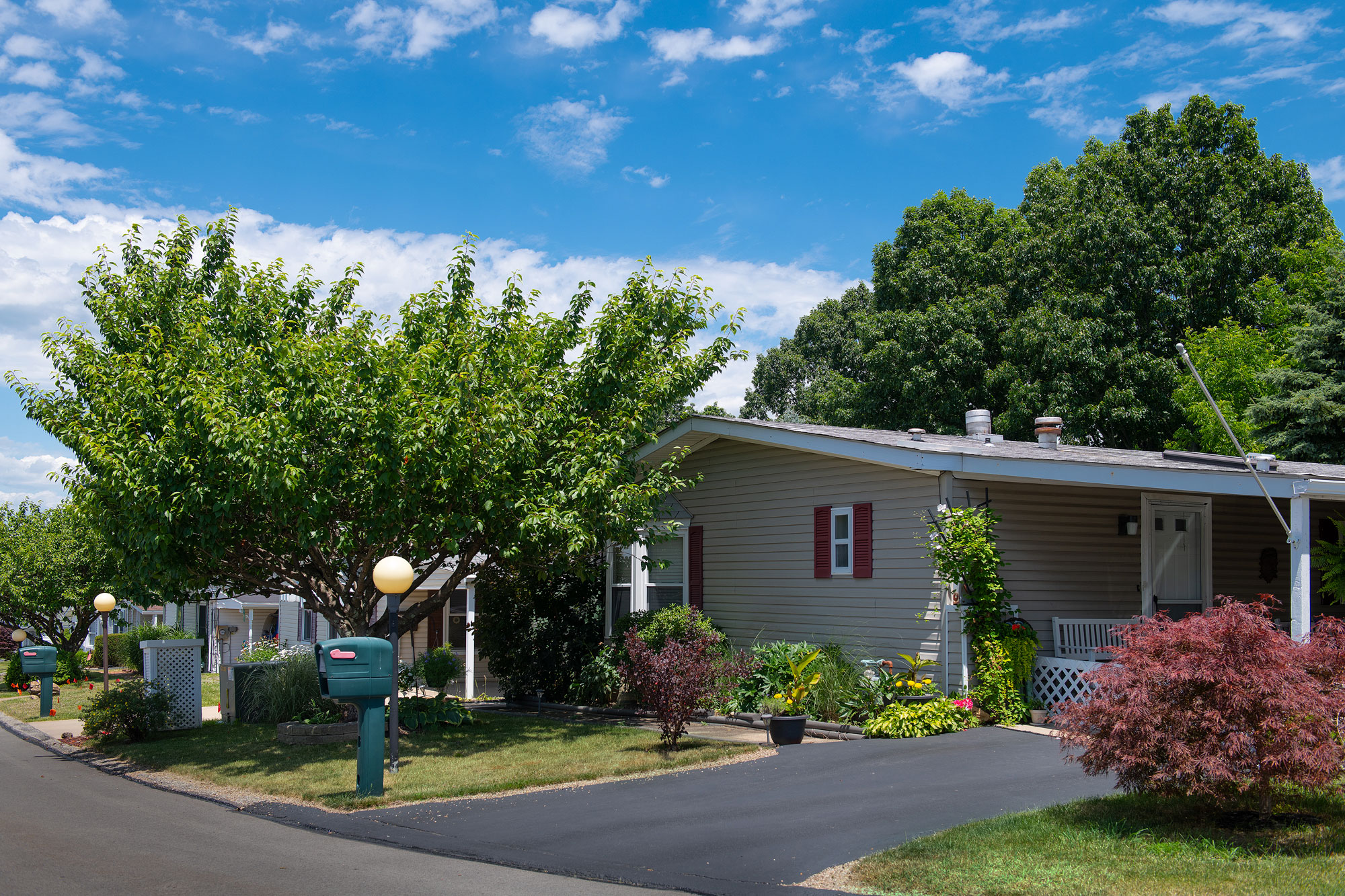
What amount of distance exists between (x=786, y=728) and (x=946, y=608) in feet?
8.07

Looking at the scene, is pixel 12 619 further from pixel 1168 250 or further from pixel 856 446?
pixel 1168 250

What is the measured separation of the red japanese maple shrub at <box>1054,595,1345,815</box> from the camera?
6.68m

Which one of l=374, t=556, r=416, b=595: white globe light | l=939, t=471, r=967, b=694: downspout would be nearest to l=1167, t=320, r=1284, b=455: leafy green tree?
l=939, t=471, r=967, b=694: downspout

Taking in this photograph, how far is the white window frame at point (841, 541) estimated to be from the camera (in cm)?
1398

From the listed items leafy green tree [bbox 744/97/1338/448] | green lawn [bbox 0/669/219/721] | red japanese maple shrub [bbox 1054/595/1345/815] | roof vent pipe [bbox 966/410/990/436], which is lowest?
green lawn [bbox 0/669/219/721]

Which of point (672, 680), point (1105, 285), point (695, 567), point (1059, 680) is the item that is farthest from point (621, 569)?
point (1105, 285)

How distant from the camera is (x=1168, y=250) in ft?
86.2

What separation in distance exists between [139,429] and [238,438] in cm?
202

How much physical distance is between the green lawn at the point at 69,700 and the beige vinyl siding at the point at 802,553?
8.78 metres

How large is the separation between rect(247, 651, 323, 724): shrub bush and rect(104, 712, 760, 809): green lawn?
1.37 ft

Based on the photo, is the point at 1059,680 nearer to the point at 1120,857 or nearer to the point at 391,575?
the point at 1120,857

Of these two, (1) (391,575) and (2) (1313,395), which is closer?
(1) (391,575)

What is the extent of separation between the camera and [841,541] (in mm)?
14195

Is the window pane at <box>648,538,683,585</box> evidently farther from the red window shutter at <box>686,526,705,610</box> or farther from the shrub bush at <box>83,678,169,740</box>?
the shrub bush at <box>83,678,169,740</box>
